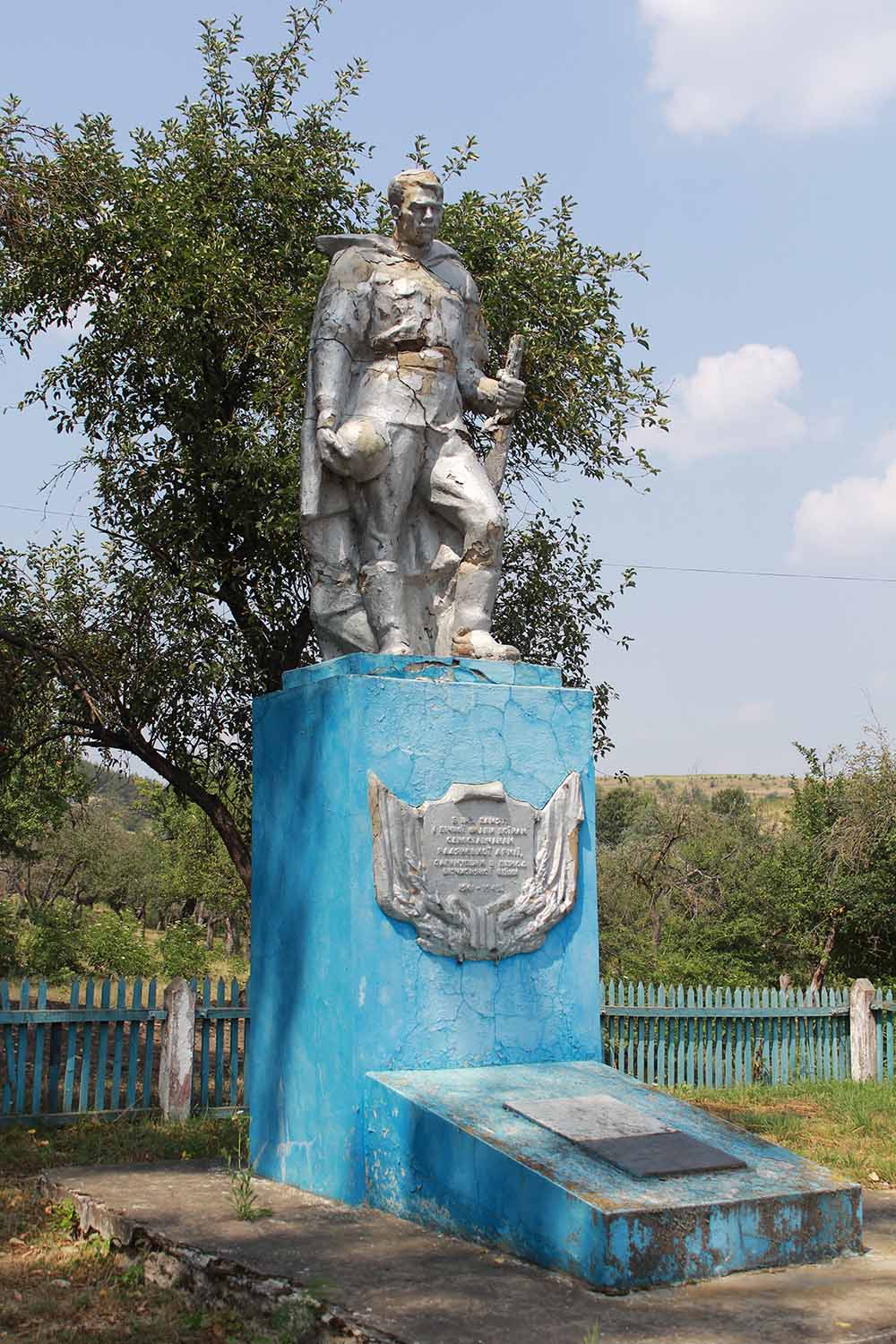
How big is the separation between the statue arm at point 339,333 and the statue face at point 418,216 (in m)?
0.28

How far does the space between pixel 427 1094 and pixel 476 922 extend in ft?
2.51

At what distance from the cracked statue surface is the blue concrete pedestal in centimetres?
36

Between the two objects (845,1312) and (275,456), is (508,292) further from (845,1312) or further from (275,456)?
(845,1312)

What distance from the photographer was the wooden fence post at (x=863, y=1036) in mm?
12578

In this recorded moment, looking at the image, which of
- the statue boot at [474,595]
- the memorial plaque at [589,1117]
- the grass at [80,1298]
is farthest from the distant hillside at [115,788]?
the memorial plaque at [589,1117]

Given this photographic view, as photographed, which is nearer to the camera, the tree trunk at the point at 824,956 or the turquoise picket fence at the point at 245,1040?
the turquoise picket fence at the point at 245,1040

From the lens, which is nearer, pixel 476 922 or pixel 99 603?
pixel 476 922

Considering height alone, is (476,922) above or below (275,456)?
below

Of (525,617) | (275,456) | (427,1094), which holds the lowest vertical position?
(427,1094)

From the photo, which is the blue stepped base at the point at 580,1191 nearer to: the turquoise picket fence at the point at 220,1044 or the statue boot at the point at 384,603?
the statue boot at the point at 384,603

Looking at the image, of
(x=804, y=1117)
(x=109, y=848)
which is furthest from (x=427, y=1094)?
(x=109, y=848)

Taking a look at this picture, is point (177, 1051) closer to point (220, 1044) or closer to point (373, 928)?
point (220, 1044)

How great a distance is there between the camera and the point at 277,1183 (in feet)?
19.9

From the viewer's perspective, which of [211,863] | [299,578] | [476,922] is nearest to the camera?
[476,922]
